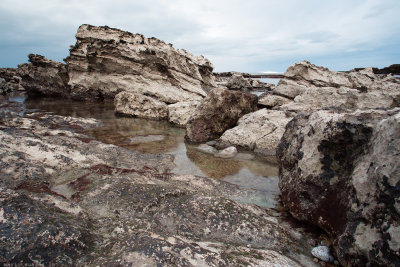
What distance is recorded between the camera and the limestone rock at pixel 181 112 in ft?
38.7

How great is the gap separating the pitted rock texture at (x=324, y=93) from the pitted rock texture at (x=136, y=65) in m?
6.23

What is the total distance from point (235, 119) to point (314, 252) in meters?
7.10

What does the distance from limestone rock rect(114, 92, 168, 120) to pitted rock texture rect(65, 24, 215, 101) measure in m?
3.49

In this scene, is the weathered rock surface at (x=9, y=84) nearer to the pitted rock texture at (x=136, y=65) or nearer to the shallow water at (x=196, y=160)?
the pitted rock texture at (x=136, y=65)

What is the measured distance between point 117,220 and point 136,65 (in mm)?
16967

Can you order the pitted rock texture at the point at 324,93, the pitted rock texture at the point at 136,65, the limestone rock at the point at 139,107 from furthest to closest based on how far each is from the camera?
the pitted rock texture at the point at 136,65 < the limestone rock at the point at 139,107 < the pitted rock texture at the point at 324,93

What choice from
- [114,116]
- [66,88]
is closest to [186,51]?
[114,116]

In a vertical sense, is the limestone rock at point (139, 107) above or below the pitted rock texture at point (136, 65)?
below

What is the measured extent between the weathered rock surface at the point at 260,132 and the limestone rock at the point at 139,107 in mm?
5781

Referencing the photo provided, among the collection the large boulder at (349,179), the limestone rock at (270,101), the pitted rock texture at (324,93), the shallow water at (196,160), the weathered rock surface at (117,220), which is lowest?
the shallow water at (196,160)

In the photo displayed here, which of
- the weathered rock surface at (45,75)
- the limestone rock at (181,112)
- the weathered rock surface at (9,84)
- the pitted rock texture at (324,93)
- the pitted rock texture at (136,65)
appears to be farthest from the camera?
the weathered rock surface at (9,84)

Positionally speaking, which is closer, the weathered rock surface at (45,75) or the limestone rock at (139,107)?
the limestone rock at (139,107)

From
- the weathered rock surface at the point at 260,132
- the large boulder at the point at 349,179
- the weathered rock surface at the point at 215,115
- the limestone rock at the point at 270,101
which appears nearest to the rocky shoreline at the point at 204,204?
the large boulder at the point at 349,179

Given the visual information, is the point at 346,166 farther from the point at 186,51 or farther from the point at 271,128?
the point at 186,51
